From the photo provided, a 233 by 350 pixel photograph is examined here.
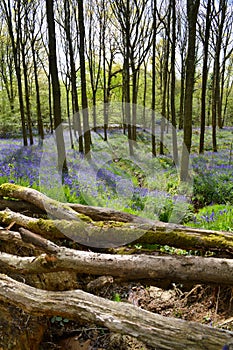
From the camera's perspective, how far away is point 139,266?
9.12 feet

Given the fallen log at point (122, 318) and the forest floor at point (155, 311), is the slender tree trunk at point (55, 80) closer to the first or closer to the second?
the forest floor at point (155, 311)

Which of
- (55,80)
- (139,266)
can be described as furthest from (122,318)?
(55,80)

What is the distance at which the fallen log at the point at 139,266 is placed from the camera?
8.70ft

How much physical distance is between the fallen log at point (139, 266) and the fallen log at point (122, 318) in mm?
323

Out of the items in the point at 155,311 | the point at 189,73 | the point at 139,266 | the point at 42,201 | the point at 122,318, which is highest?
the point at 189,73

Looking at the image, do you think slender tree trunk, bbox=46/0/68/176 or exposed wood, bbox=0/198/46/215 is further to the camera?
slender tree trunk, bbox=46/0/68/176

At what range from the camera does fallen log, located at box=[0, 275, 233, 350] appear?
6.60 ft

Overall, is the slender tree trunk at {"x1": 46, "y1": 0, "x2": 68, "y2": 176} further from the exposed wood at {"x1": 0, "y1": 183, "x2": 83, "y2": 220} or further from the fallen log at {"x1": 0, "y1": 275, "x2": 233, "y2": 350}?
the fallen log at {"x1": 0, "y1": 275, "x2": 233, "y2": 350}

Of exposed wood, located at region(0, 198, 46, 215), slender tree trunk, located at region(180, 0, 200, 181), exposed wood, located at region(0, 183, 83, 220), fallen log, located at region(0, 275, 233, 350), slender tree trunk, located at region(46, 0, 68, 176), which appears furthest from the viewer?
slender tree trunk, located at region(46, 0, 68, 176)

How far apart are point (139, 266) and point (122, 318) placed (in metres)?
0.59

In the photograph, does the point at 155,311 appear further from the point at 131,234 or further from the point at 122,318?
the point at 122,318

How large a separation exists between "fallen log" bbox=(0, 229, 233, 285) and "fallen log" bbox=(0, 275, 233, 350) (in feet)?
1.06

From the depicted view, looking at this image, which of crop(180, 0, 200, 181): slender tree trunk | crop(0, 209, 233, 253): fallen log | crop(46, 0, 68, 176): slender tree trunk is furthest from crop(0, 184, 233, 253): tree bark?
crop(180, 0, 200, 181): slender tree trunk

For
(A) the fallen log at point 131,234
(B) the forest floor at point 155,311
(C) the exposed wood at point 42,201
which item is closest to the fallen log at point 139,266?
(B) the forest floor at point 155,311
